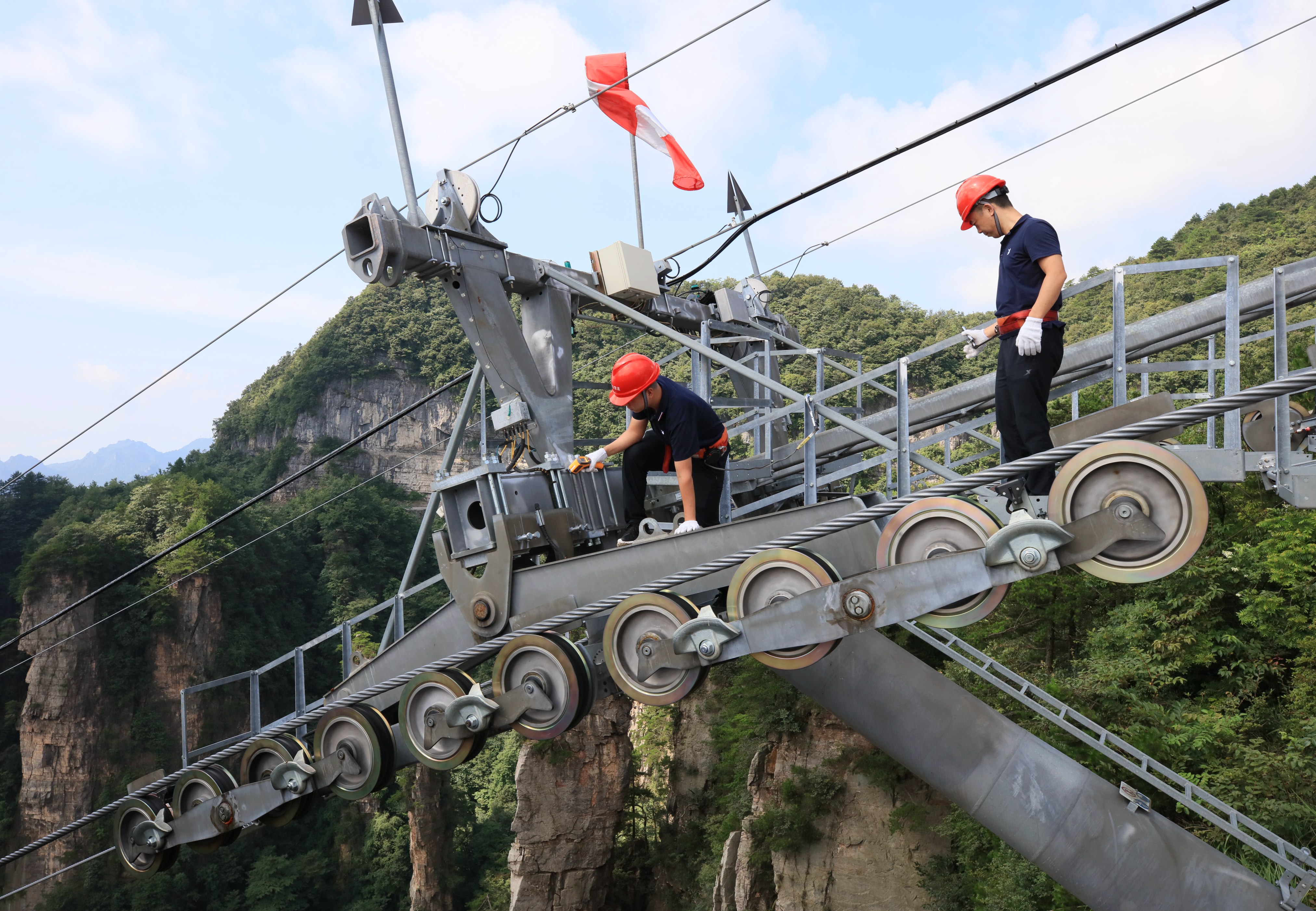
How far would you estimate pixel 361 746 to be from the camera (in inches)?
221

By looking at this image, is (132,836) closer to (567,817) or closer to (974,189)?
(974,189)

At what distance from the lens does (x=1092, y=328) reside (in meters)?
24.5

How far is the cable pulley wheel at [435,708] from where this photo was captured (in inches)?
199

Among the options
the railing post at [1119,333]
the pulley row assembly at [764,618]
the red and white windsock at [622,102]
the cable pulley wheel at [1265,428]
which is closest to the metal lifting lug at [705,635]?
the pulley row assembly at [764,618]

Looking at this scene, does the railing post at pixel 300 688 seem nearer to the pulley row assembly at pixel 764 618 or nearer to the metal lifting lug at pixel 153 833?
the pulley row assembly at pixel 764 618

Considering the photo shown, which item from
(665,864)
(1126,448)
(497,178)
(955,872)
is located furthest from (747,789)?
(1126,448)

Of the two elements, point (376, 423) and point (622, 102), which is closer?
point (622, 102)

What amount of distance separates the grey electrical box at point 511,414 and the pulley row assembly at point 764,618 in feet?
5.35

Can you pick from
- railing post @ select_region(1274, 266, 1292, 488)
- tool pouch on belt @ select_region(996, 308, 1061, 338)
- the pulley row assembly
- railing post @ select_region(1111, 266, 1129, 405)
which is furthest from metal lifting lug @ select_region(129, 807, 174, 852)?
railing post @ select_region(1274, 266, 1292, 488)

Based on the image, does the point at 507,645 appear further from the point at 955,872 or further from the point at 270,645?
the point at 270,645

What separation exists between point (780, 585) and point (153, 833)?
579cm

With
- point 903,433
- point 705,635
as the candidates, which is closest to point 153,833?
point 705,635

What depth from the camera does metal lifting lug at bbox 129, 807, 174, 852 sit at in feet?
21.7

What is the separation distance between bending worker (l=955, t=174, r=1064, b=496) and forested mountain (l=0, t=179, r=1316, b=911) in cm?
482
